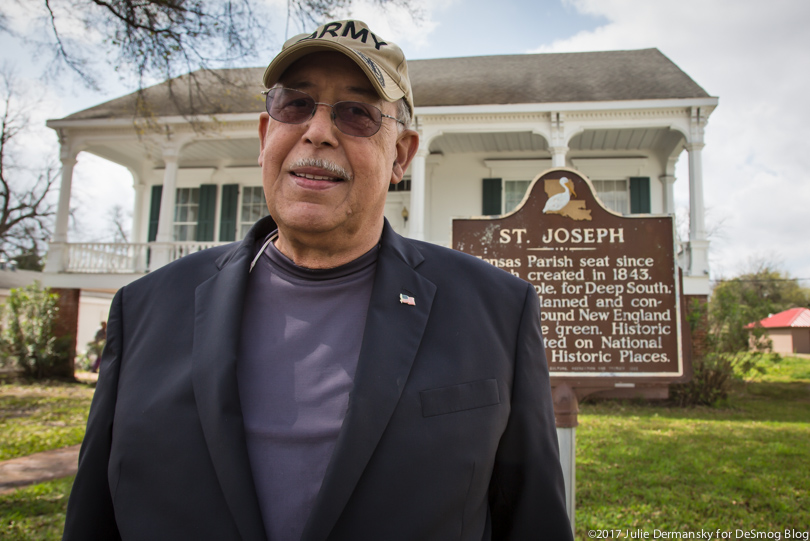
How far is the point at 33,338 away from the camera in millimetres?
12727

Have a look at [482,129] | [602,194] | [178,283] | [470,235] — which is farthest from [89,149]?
[178,283]

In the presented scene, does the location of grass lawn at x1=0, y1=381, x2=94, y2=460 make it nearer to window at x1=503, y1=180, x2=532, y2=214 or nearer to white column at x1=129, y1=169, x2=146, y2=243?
white column at x1=129, y1=169, x2=146, y2=243

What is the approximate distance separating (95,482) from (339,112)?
123 cm

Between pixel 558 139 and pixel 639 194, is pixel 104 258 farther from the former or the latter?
pixel 639 194

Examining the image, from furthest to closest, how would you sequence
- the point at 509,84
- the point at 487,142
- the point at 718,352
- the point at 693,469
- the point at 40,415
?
1. the point at 487,142
2. the point at 509,84
3. the point at 718,352
4. the point at 40,415
5. the point at 693,469

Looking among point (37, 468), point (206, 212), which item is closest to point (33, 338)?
point (206, 212)

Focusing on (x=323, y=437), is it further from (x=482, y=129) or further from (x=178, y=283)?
(x=482, y=129)

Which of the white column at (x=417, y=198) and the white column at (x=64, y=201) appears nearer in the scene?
the white column at (x=417, y=198)

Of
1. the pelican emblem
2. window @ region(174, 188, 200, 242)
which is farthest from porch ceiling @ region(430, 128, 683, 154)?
the pelican emblem

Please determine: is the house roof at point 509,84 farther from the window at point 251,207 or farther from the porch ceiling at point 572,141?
the window at point 251,207

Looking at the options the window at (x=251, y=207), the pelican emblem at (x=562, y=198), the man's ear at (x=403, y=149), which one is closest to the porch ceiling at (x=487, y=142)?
the window at (x=251, y=207)

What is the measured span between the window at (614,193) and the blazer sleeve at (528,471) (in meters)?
12.4

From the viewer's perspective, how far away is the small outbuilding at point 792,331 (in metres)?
32.4

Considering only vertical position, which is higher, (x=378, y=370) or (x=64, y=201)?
(x=64, y=201)
